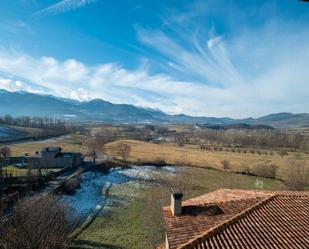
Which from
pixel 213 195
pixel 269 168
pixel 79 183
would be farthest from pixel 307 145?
pixel 213 195

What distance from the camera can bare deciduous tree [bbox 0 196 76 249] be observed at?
65.7ft

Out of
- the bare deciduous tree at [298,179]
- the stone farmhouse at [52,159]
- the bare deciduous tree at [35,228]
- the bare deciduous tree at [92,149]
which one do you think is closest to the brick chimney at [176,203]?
the bare deciduous tree at [35,228]

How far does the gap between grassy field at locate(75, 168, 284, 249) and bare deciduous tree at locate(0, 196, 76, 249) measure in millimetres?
5337

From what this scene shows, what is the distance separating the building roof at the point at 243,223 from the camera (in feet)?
40.6

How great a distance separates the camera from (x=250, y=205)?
51.7ft

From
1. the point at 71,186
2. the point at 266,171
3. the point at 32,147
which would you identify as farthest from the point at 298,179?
the point at 32,147

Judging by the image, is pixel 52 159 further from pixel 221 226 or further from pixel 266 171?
pixel 221 226

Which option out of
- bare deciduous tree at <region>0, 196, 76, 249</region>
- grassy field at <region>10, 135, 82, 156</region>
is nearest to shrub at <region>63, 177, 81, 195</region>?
bare deciduous tree at <region>0, 196, 76, 249</region>

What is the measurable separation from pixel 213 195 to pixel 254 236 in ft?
20.6

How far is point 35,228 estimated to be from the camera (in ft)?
68.9

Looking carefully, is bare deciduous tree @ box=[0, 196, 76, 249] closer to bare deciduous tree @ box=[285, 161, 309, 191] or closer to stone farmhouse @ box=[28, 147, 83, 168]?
bare deciduous tree @ box=[285, 161, 309, 191]

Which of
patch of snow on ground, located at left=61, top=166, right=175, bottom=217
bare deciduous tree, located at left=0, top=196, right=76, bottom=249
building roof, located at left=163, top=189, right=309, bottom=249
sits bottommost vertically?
patch of snow on ground, located at left=61, top=166, right=175, bottom=217

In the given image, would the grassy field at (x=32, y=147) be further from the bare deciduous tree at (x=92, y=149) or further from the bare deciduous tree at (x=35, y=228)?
the bare deciduous tree at (x=35, y=228)

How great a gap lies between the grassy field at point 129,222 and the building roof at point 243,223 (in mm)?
14943
